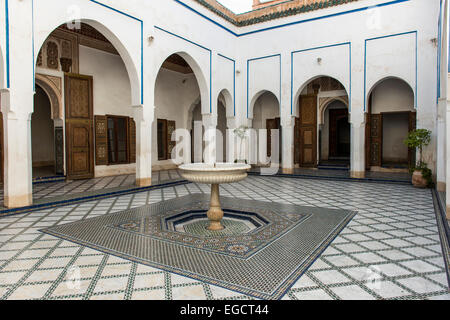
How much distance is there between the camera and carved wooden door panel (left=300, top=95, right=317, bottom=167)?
866 cm

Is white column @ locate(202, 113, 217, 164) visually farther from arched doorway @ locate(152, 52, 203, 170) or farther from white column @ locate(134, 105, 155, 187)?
white column @ locate(134, 105, 155, 187)

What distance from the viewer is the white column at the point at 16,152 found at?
3.68 meters

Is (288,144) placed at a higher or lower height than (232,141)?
lower

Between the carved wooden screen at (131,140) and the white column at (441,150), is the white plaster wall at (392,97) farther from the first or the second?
the carved wooden screen at (131,140)

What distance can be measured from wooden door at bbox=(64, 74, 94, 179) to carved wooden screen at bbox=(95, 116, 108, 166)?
0.18 meters

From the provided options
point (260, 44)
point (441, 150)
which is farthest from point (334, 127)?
point (441, 150)

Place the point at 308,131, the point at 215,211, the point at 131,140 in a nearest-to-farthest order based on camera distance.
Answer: the point at 215,211 → the point at 131,140 → the point at 308,131

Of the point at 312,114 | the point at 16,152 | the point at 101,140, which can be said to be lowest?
the point at 16,152

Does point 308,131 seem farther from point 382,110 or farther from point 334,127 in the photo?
point 334,127

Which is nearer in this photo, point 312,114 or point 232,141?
point 232,141

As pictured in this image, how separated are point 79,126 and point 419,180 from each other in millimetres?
6694

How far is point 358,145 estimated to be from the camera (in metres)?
6.79

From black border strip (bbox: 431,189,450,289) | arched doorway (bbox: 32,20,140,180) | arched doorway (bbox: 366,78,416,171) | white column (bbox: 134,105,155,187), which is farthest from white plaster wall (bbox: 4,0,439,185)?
black border strip (bbox: 431,189,450,289)

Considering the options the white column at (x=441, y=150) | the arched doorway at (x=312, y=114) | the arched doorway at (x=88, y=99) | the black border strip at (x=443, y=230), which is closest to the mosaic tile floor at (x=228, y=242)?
the black border strip at (x=443, y=230)
